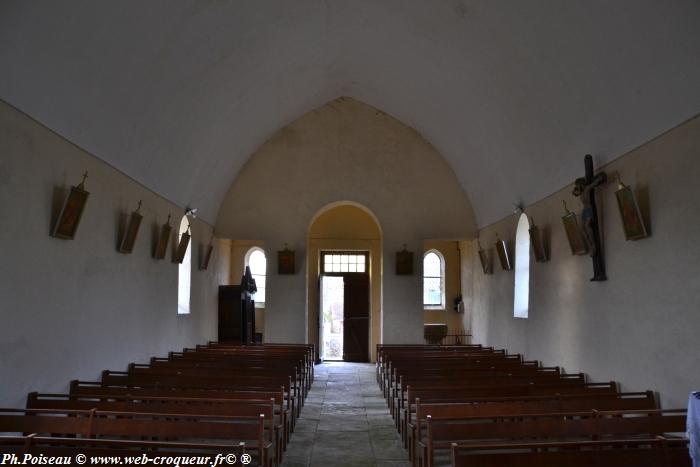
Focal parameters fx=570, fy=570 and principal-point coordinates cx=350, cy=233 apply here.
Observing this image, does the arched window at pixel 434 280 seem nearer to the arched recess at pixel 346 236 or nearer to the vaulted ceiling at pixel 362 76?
the arched recess at pixel 346 236

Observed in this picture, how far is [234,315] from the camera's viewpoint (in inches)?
559

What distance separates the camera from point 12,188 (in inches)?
220

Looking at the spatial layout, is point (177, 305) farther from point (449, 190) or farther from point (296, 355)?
point (449, 190)

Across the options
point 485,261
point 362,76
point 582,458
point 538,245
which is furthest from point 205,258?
point 582,458

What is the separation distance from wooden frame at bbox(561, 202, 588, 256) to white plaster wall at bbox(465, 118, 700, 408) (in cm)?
17

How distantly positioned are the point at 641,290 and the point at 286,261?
927 centimetres

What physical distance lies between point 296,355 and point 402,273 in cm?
496

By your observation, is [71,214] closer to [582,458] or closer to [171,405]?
[171,405]

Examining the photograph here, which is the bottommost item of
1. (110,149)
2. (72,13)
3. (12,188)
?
(12,188)

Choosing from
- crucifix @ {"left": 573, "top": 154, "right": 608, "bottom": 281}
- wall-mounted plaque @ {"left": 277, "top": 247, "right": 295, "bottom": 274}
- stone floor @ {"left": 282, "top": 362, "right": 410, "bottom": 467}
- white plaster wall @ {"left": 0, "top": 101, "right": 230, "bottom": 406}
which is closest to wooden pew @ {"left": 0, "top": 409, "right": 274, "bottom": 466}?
white plaster wall @ {"left": 0, "top": 101, "right": 230, "bottom": 406}

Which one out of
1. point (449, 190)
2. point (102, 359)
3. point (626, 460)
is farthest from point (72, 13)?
point (449, 190)

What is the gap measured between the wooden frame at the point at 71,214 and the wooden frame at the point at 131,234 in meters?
1.50

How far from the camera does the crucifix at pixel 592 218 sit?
7.26 meters

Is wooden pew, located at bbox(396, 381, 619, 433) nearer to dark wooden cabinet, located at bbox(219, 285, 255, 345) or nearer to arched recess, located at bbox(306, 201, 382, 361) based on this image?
dark wooden cabinet, located at bbox(219, 285, 255, 345)
